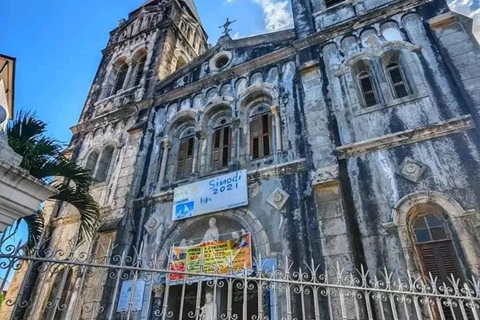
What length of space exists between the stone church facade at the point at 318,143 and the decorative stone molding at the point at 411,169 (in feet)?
0.08

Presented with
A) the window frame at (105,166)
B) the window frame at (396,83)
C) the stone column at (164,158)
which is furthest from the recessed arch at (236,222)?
the window frame at (396,83)

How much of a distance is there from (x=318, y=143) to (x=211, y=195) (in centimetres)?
322

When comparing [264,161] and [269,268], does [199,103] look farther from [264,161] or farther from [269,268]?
[269,268]

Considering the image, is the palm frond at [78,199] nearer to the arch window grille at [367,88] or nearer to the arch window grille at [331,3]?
the arch window grille at [367,88]

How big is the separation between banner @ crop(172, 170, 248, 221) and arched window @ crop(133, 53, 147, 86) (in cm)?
736

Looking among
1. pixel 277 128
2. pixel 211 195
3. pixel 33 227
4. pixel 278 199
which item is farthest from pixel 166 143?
pixel 33 227

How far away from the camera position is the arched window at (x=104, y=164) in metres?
12.1

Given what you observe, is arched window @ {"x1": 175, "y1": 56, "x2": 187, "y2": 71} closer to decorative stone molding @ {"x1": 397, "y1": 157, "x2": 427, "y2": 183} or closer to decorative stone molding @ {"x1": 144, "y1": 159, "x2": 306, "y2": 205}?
decorative stone molding @ {"x1": 144, "y1": 159, "x2": 306, "y2": 205}

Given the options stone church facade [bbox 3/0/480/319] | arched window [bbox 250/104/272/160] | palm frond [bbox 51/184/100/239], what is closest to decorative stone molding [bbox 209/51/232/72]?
stone church facade [bbox 3/0/480/319]

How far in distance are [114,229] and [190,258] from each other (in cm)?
274

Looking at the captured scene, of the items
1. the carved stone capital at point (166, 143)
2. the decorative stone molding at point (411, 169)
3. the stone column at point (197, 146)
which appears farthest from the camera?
the carved stone capital at point (166, 143)

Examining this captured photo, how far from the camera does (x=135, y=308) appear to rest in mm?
8211

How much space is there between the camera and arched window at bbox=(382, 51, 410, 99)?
858 cm

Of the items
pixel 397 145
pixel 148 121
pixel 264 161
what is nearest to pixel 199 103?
pixel 148 121
